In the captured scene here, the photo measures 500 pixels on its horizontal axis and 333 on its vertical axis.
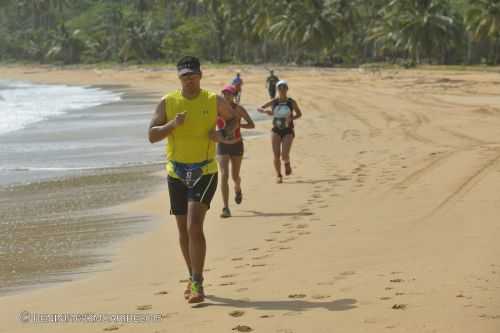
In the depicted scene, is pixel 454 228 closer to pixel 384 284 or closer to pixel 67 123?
pixel 384 284

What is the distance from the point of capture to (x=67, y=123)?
25547mm

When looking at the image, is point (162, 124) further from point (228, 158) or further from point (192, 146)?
point (228, 158)

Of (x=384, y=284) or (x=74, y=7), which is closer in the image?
(x=384, y=284)

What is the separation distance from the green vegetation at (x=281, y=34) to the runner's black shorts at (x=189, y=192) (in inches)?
1887

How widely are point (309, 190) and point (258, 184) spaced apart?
3.62ft

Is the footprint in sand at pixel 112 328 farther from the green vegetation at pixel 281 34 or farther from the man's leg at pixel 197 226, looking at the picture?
the green vegetation at pixel 281 34

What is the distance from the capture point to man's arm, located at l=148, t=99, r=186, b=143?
17.6 feet

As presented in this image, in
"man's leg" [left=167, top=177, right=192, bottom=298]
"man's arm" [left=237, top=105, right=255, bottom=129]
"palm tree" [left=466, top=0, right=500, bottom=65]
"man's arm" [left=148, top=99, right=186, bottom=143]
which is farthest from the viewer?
"palm tree" [left=466, top=0, right=500, bottom=65]

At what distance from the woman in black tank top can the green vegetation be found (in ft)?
137

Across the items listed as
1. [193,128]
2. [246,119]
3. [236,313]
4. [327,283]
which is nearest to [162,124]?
[193,128]

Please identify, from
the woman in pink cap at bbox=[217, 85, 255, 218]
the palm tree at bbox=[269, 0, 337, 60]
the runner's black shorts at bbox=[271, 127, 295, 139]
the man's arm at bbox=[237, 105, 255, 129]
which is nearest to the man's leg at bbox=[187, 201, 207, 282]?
the man's arm at bbox=[237, 105, 255, 129]

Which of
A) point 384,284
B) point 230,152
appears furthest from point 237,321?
point 230,152

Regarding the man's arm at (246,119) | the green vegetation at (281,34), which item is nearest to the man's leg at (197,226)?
the man's arm at (246,119)

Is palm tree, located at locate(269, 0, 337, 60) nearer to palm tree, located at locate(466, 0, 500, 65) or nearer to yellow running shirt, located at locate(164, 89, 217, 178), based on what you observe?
palm tree, located at locate(466, 0, 500, 65)
